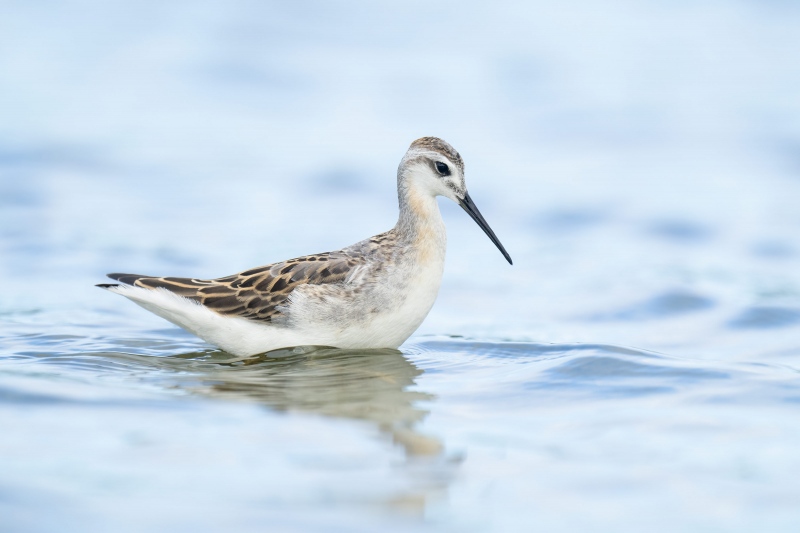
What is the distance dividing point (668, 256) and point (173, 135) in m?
8.51

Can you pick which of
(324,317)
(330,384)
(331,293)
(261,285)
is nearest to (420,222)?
(331,293)

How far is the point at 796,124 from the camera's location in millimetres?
18938

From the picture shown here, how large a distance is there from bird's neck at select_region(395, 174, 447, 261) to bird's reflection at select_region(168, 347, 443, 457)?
96 centimetres

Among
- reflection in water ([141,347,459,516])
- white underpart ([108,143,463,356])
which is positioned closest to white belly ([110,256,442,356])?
white underpart ([108,143,463,356])

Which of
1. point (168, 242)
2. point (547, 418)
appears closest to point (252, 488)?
point (547, 418)

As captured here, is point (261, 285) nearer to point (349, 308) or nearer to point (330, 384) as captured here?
point (349, 308)

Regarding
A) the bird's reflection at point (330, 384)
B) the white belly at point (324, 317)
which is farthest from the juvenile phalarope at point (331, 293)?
the bird's reflection at point (330, 384)

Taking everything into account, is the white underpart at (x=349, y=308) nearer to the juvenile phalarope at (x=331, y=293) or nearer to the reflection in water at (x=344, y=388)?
the juvenile phalarope at (x=331, y=293)

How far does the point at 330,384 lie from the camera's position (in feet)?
29.2

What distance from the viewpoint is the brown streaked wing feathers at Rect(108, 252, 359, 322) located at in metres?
9.76

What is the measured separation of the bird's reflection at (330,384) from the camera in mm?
8023

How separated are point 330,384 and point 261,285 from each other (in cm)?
139

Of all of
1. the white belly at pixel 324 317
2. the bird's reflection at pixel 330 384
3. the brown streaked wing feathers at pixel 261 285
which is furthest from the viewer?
the brown streaked wing feathers at pixel 261 285

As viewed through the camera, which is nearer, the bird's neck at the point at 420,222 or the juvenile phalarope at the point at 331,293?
the juvenile phalarope at the point at 331,293
